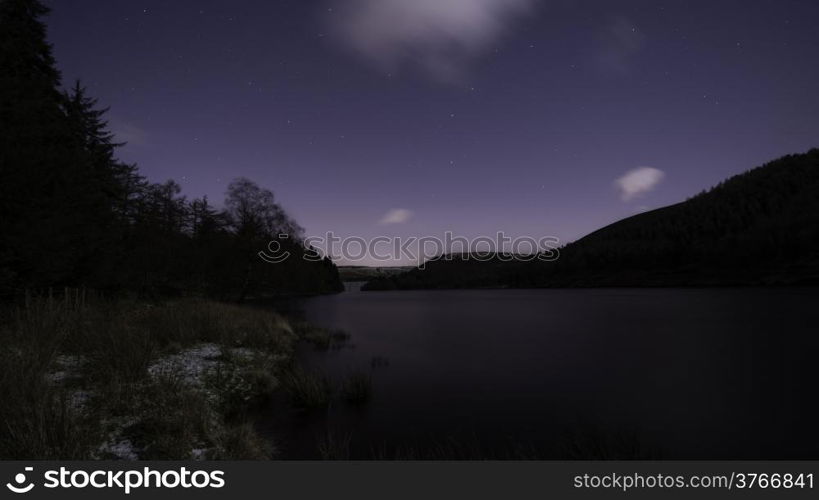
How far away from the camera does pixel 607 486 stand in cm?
442

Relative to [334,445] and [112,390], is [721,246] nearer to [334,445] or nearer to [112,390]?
[334,445]

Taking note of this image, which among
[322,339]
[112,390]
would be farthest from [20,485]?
A: [322,339]

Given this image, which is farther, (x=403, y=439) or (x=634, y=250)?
(x=634, y=250)

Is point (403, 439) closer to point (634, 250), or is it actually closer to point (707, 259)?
point (707, 259)

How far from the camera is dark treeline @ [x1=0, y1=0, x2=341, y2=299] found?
10.9 metres

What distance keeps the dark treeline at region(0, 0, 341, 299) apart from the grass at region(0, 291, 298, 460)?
2.53 metres

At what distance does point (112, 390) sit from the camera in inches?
259

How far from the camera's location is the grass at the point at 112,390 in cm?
456

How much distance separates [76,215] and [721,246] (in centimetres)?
15189

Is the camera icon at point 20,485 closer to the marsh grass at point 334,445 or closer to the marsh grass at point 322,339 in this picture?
the marsh grass at point 334,445

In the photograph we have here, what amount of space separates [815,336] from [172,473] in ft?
109

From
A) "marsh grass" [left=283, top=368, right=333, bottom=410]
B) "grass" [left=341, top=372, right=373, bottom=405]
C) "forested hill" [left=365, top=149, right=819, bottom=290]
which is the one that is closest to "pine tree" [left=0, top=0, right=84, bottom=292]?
"marsh grass" [left=283, top=368, right=333, bottom=410]

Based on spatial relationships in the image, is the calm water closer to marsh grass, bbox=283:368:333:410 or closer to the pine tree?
marsh grass, bbox=283:368:333:410

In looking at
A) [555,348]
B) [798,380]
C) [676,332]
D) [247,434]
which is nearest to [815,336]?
[676,332]
